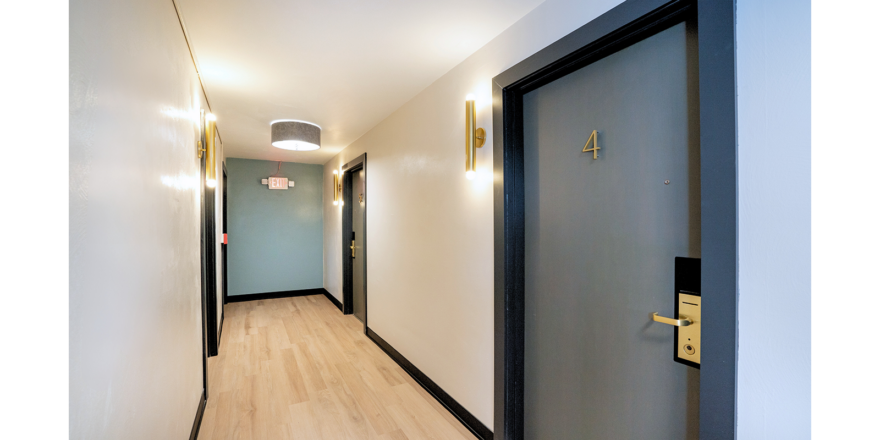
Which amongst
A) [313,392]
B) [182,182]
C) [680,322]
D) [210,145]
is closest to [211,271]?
[210,145]

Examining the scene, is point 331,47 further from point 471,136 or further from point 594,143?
point 594,143

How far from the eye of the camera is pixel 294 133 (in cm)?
368

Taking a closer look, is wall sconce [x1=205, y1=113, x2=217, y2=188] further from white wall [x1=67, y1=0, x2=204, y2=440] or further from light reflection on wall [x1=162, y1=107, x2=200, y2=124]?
white wall [x1=67, y1=0, x2=204, y2=440]

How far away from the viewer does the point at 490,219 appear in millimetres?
2059

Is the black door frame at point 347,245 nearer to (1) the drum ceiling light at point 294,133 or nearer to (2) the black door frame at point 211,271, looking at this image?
(1) the drum ceiling light at point 294,133

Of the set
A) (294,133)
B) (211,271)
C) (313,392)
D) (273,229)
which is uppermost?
(294,133)

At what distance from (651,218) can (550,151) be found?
59 centimetres

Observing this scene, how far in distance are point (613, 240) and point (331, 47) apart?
6.27 ft

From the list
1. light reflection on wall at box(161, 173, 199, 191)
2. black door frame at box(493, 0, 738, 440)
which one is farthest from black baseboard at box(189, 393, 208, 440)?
black door frame at box(493, 0, 738, 440)

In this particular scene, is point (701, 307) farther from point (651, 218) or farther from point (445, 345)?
point (445, 345)

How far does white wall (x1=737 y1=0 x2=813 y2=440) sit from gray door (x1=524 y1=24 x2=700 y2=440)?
0.56ft

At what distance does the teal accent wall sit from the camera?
19.3 feet

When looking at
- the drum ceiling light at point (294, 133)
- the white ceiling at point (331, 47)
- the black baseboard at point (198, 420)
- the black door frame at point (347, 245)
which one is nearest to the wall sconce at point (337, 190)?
the black door frame at point (347, 245)
